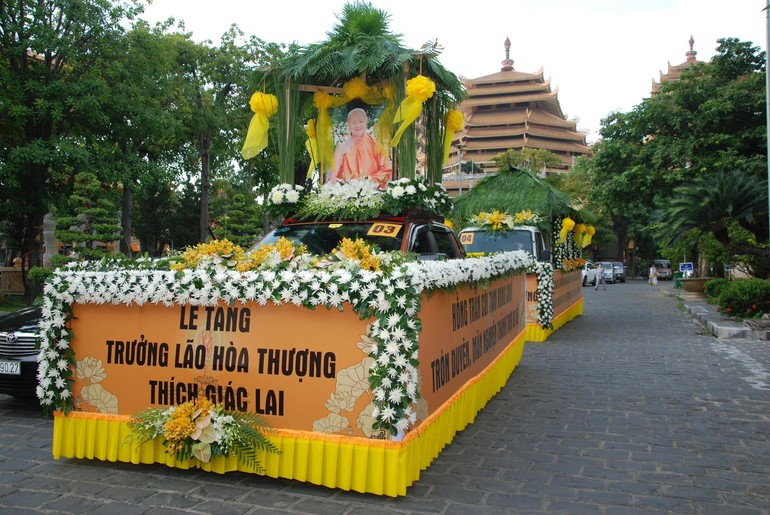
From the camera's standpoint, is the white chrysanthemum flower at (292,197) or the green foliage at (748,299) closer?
the white chrysanthemum flower at (292,197)

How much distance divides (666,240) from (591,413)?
11395 mm

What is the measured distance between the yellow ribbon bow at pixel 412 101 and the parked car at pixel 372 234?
3.67ft

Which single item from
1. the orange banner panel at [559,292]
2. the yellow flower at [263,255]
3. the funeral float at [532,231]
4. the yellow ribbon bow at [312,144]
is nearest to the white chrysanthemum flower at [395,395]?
the yellow flower at [263,255]

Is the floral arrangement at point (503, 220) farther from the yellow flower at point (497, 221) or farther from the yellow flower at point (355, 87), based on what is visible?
the yellow flower at point (355, 87)

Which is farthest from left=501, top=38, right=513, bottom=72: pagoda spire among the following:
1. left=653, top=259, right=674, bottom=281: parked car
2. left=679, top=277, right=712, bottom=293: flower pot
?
left=679, top=277, right=712, bottom=293: flower pot

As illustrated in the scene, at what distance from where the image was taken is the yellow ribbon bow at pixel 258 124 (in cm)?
755

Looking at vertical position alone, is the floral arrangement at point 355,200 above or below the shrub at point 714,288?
above

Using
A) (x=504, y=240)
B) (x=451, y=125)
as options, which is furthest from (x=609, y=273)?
(x=451, y=125)

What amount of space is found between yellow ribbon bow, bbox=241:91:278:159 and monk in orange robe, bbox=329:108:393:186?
3.29 ft

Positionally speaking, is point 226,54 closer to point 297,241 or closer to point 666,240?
point 666,240

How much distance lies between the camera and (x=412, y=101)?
22.5 ft

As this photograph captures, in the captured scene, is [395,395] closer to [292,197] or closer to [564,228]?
[292,197]

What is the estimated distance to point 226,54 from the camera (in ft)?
94.1

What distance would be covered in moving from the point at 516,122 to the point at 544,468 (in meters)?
74.6
